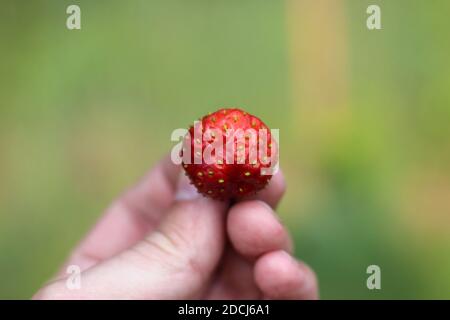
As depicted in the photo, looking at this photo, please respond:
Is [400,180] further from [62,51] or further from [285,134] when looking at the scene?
[62,51]

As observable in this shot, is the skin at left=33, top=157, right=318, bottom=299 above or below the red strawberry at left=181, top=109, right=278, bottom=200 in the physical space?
below

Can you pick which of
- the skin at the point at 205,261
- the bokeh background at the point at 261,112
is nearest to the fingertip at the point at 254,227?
the skin at the point at 205,261

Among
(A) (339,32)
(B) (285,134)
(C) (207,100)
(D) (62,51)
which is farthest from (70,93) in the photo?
(A) (339,32)

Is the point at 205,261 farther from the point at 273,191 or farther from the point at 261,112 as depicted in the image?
the point at 261,112

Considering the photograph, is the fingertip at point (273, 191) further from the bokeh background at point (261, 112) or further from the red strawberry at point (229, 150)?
the bokeh background at point (261, 112)

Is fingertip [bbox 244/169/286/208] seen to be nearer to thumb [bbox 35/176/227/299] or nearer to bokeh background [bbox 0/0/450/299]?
thumb [bbox 35/176/227/299]

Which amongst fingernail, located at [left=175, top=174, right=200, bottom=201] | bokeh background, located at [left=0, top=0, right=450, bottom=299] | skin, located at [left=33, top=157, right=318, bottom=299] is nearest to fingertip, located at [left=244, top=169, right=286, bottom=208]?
skin, located at [left=33, top=157, right=318, bottom=299]

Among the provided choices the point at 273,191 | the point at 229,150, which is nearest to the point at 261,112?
the point at 273,191
